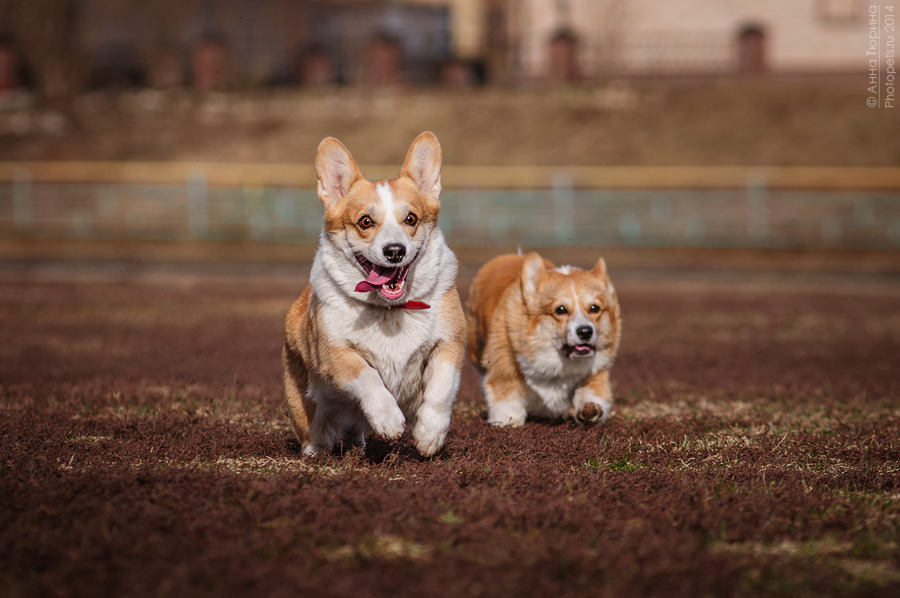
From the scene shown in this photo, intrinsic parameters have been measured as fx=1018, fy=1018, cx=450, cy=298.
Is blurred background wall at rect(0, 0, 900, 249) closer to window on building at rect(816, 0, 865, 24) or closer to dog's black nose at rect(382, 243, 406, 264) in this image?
window on building at rect(816, 0, 865, 24)

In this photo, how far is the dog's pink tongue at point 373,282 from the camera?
15.2 feet

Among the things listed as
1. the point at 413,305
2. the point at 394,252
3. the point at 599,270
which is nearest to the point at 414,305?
the point at 413,305

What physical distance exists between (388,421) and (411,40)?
42651 millimetres

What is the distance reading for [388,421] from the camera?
4387 mm

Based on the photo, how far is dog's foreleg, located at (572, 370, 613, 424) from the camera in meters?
5.91

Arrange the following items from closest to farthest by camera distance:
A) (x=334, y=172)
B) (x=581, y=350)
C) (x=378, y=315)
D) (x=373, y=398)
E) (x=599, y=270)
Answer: (x=373, y=398) → (x=378, y=315) → (x=334, y=172) → (x=581, y=350) → (x=599, y=270)

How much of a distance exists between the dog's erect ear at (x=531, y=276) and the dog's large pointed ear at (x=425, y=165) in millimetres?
1206

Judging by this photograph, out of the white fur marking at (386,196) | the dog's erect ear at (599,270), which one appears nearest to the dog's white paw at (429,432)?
the white fur marking at (386,196)

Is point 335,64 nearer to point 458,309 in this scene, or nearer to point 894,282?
point 894,282

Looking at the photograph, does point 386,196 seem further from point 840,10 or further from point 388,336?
point 840,10

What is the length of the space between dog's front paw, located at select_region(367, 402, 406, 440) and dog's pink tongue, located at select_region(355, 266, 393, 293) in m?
0.56

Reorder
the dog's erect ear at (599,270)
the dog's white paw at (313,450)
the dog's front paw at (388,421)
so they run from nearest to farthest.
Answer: the dog's front paw at (388,421) → the dog's white paw at (313,450) → the dog's erect ear at (599,270)

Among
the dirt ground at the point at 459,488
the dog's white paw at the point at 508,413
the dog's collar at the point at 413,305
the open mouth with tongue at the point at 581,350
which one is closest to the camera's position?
the dirt ground at the point at 459,488

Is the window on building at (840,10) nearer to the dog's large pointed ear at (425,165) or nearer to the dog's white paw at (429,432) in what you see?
the dog's large pointed ear at (425,165)
